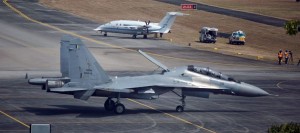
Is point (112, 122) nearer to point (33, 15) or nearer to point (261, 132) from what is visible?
point (261, 132)

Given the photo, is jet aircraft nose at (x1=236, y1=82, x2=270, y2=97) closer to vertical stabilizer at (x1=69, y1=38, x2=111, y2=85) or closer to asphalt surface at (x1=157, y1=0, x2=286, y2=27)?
vertical stabilizer at (x1=69, y1=38, x2=111, y2=85)

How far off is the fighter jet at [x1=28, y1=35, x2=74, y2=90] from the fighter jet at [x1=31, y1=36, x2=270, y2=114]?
26 centimetres

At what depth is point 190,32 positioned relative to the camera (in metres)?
116

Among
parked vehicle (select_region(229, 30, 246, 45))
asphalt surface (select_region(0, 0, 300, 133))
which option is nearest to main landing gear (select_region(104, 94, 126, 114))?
asphalt surface (select_region(0, 0, 300, 133))

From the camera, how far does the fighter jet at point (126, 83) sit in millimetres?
47531

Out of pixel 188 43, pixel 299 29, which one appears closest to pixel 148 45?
pixel 188 43

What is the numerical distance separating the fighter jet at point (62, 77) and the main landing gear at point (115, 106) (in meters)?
3.11

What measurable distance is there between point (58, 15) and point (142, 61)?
4468cm

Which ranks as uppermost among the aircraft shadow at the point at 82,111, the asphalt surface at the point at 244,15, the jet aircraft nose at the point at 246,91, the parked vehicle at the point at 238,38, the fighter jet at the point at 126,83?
the asphalt surface at the point at 244,15

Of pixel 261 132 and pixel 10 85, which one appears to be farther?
pixel 10 85

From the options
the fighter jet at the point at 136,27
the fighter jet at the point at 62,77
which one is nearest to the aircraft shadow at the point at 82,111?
the fighter jet at the point at 62,77

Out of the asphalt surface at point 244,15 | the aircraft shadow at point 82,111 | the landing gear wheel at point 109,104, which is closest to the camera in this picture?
the aircraft shadow at point 82,111

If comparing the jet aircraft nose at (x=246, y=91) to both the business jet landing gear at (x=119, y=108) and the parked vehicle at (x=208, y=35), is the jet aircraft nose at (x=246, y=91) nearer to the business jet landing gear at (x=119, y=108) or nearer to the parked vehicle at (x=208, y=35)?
the business jet landing gear at (x=119, y=108)

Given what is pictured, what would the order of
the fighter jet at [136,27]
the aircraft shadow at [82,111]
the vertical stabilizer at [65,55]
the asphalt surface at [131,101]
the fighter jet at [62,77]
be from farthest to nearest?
1. the fighter jet at [136,27]
2. the vertical stabilizer at [65,55]
3. the aircraft shadow at [82,111]
4. the fighter jet at [62,77]
5. the asphalt surface at [131,101]
